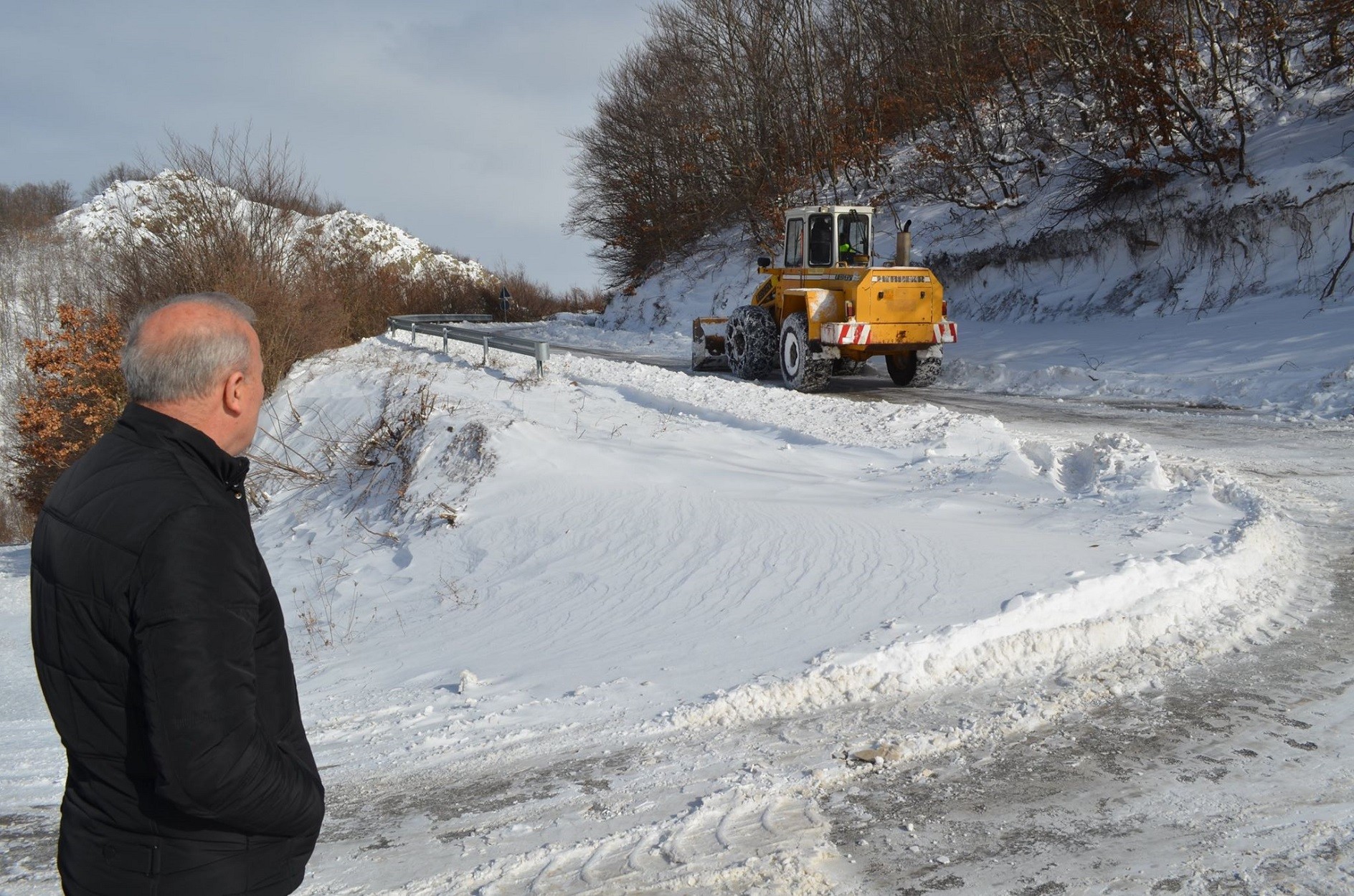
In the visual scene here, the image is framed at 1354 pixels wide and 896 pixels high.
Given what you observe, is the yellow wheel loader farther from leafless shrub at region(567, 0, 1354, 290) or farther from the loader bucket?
leafless shrub at region(567, 0, 1354, 290)

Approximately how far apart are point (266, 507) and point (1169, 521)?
10.4m

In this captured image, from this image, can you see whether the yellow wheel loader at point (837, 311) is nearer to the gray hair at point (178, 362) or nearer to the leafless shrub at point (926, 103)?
the leafless shrub at point (926, 103)

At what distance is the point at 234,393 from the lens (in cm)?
202

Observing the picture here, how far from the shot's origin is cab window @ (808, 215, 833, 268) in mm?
15719

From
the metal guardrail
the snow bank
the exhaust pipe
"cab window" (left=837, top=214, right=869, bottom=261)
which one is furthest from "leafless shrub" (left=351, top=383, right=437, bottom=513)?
the exhaust pipe

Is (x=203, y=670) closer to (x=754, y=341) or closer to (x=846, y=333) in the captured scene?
(x=846, y=333)

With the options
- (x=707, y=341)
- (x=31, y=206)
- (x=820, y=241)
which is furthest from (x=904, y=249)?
(x=31, y=206)

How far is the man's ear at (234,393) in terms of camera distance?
2.02 meters

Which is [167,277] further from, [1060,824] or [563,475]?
[1060,824]

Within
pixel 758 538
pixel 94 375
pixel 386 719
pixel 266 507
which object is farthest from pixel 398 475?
pixel 94 375

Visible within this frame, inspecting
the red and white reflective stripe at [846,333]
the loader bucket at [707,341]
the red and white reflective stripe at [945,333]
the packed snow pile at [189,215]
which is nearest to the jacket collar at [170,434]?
the red and white reflective stripe at [846,333]

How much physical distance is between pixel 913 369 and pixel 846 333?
2.07 metres

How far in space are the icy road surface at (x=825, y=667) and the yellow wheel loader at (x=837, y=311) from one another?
14.3ft

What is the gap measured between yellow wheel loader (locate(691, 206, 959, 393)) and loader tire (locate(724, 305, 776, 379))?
0.04 feet
